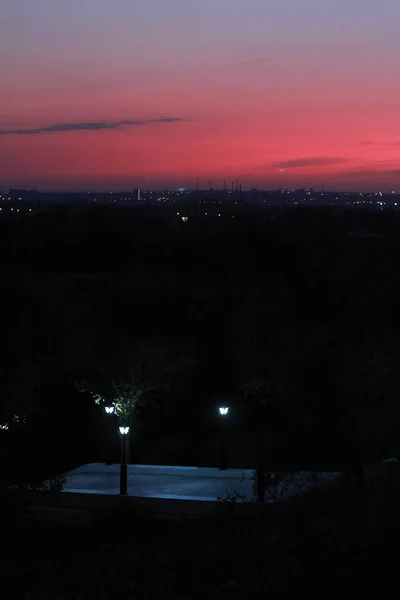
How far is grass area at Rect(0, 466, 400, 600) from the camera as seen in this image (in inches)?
261

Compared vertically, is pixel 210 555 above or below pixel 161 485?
above

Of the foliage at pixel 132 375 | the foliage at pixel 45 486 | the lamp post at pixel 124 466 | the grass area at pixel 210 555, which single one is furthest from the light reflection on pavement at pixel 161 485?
the grass area at pixel 210 555

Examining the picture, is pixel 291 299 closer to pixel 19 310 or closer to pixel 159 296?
pixel 19 310

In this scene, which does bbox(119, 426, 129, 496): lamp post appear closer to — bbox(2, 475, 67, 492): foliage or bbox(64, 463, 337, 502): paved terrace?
bbox(64, 463, 337, 502): paved terrace

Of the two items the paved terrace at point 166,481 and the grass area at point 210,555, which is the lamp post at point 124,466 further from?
the grass area at point 210,555

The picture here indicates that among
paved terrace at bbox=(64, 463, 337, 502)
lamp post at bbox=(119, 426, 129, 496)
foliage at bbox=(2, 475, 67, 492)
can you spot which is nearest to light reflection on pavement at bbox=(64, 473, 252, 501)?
paved terrace at bbox=(64, 463, 337, 502)

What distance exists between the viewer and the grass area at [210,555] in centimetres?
663

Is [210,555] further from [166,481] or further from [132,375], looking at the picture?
[166,481]

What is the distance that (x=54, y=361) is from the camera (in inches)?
673

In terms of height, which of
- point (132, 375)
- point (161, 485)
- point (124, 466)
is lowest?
point (161, 485)

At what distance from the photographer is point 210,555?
772 cm

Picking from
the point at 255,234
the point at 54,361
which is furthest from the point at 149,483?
the point at 255,234

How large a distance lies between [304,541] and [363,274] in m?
15.2

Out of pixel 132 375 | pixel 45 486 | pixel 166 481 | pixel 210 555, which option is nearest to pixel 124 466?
pixel 45 486
